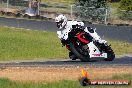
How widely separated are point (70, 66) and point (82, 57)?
1964mm

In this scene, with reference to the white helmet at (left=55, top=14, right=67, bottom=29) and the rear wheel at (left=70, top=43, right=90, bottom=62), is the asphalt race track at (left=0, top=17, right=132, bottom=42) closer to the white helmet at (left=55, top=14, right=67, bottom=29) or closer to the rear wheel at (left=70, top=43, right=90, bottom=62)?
the rear wheel at (left=70, top=43, right=90, bottom=62)

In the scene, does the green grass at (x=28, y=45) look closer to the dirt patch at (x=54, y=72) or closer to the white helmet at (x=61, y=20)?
the white helmet at (x=61, y=20)

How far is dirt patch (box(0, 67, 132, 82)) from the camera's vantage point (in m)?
18.2

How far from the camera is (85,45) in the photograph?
875 inches

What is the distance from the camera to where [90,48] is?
Answer: 22.2 metres

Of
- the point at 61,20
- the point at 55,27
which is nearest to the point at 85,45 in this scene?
the point at 61,20

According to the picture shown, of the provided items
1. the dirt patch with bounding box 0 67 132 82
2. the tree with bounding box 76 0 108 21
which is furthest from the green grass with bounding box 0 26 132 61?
the tree with bounding box 76 0 108 21

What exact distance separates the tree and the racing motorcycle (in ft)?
76.0

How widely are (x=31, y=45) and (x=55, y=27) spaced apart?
9.72 meters

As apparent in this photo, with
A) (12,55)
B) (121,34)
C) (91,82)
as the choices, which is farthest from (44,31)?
(91,82)

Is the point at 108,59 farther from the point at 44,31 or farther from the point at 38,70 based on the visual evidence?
the point at 44,31

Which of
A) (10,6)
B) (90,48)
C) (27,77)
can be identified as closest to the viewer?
(27,77)

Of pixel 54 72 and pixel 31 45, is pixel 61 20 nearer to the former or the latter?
pixel 54 72

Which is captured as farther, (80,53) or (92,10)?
(92,10)
